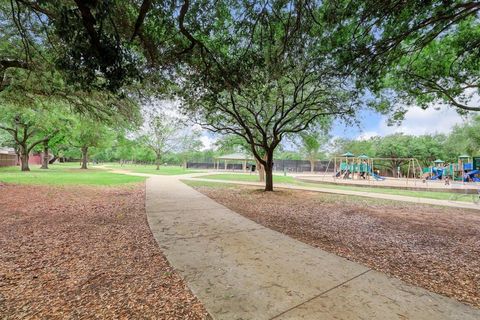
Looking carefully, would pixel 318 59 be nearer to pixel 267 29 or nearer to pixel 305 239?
pixel 267 29

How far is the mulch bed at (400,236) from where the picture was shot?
3.04m

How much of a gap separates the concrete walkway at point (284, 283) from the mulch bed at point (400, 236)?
0.43 metres

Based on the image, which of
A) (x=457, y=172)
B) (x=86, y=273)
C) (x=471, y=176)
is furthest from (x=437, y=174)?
(x=86, y=273)

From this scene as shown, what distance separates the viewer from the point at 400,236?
15.6 feet

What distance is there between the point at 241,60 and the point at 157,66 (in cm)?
240

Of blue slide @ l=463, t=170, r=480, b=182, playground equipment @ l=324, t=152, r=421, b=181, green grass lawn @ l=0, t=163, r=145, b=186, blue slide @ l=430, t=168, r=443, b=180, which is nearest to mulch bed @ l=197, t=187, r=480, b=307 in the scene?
green grass lawn @ l=0, t=163, r=145, b=186

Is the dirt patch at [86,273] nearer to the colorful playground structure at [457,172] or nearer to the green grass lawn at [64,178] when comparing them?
Result: the green grass lawn at [64,178]

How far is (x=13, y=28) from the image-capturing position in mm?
6957

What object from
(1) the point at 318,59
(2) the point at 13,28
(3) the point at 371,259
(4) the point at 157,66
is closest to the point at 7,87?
(2) the point at 13,28

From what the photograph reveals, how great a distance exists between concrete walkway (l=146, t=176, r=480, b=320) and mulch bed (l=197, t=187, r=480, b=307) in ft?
1.42

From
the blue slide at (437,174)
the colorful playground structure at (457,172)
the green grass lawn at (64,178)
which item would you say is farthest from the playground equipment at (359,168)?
the green grass lawn at (64,178)

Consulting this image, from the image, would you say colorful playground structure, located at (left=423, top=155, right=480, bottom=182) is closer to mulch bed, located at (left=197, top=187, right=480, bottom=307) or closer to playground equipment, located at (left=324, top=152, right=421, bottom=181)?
playground equipment, located at (left=324, top=152, right=421, bottom=181)

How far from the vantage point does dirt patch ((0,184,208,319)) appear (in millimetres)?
2133

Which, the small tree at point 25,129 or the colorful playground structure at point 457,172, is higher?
the small tree at point 25,129
